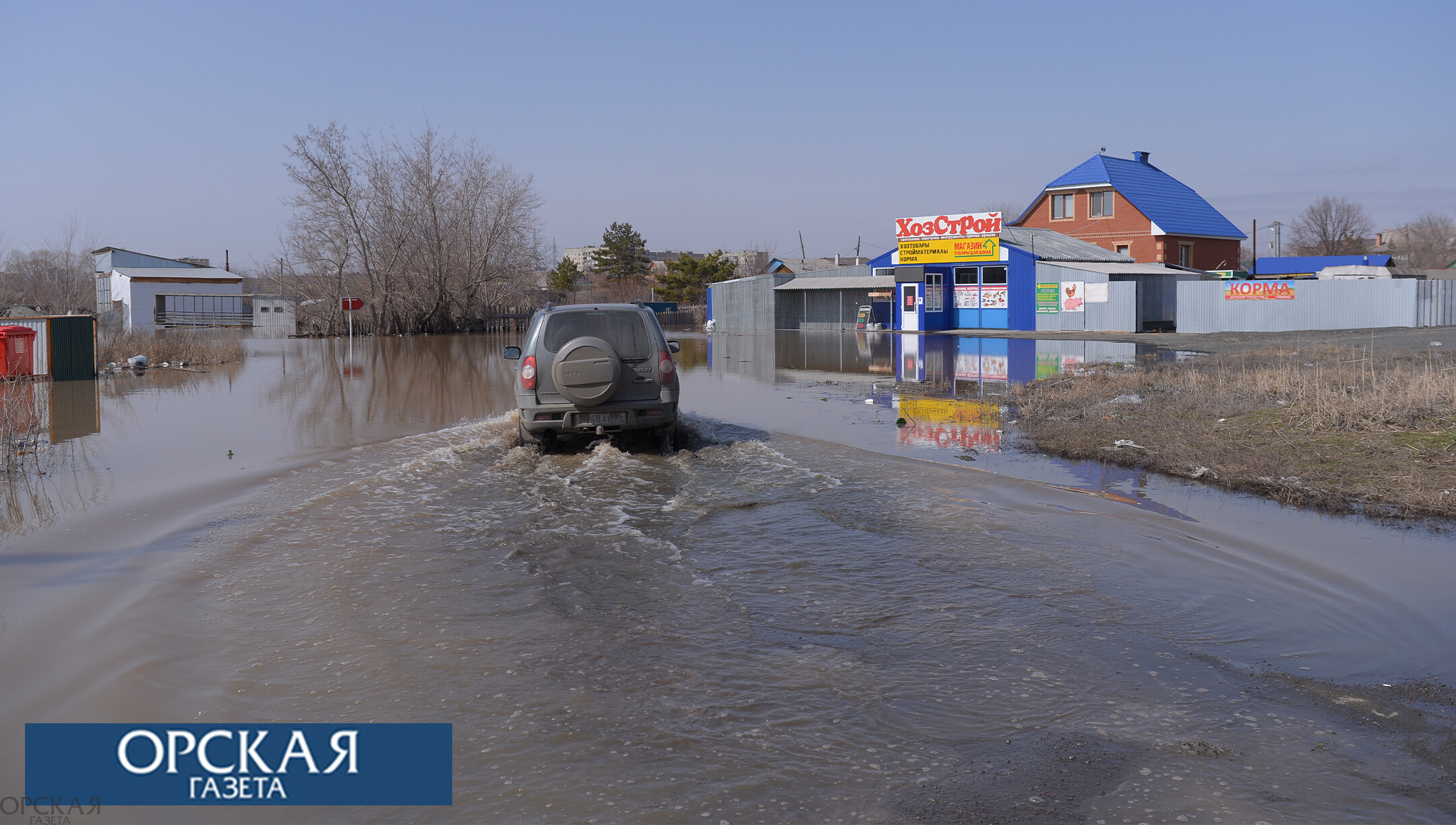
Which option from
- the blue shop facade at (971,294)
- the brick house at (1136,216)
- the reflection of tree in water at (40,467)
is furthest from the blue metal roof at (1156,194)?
the reflection of tree in water at (40,467)

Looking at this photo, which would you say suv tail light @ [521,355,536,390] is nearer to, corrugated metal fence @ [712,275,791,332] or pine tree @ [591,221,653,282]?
corrugated metal fence @ [712,275,791,332]

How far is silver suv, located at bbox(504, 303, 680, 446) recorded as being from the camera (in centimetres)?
1034

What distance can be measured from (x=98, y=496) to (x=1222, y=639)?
9320mm

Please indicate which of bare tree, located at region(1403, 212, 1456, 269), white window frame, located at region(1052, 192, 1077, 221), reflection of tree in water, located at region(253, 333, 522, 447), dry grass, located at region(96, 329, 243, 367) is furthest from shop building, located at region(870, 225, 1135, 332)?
bare tree, located at region(1403, 212, 1456, 269)

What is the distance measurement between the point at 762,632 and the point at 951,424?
9085mm

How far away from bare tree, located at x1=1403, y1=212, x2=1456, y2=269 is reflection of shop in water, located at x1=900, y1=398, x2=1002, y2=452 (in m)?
102

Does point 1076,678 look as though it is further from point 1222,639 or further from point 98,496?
point 98,496

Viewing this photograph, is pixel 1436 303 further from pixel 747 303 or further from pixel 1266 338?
pixel 747 303

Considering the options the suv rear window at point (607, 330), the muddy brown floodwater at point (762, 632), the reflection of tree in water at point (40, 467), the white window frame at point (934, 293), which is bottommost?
the muddy brown floodwater at point (762, 632)

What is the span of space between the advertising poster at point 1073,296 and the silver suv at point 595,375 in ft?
108

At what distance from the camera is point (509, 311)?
197 ft

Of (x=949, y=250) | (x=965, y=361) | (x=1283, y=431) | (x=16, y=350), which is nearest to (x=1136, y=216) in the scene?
(x=949, y=250)

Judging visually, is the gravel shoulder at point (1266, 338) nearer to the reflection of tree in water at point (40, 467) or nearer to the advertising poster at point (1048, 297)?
the advertising poster at point (1048, 297)

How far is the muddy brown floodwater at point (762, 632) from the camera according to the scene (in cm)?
372
